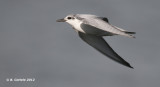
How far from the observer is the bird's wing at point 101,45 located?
19225mm

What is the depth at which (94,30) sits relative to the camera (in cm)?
1908

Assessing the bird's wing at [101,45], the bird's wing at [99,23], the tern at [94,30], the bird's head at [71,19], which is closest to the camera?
the bird's wing at [99,23]

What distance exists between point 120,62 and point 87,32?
2.10m

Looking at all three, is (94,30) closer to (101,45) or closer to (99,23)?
(99,23)

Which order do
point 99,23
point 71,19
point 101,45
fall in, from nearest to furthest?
point 99,23, point 71,19, point 101,45

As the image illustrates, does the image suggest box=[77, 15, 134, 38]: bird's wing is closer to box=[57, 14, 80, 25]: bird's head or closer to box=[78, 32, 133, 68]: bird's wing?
box=[57, 14, 80, 25]: bird's head

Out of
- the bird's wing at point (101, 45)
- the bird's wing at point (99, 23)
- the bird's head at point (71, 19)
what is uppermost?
the bird's head at point (71, 19)

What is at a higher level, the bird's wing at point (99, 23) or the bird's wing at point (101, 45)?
the bird's wing at point (99, 23)

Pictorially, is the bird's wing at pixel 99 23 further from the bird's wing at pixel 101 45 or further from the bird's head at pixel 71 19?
the bird's wing at pixel 101 45

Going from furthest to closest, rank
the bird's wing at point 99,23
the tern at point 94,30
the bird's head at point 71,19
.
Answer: the bird's head at point 71,19, the tern at point 94,30, the bird's wing at point 99,23

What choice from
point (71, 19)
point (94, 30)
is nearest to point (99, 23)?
point (94, 30)

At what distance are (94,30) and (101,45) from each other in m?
1.33

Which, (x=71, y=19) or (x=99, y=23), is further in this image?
(x=71, y=19)

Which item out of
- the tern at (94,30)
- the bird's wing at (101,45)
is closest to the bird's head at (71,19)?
the tern at (94,30)
